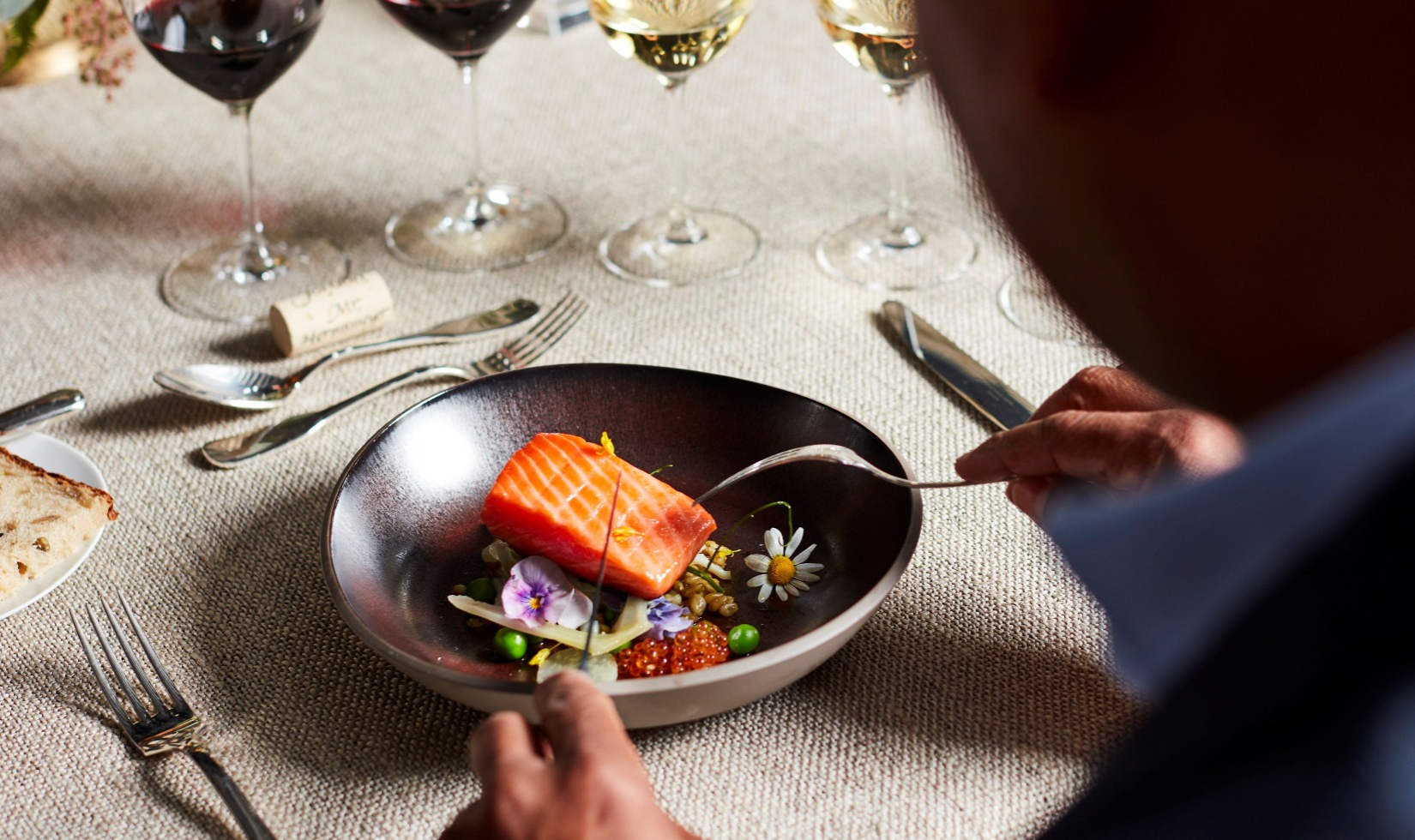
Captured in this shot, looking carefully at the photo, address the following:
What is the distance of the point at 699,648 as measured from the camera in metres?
0.87

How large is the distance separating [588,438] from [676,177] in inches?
22.1

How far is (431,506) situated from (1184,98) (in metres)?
0.78

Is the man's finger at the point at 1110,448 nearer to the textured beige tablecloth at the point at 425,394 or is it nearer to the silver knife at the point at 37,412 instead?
the textured beige tablecloth at the point at 425,394

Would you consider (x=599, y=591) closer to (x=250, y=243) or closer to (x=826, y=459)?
(x=826, y=459)

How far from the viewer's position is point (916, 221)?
1.62 m

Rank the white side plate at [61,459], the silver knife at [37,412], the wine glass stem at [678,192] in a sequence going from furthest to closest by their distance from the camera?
1. the wine glass stem at [678,192]
2. the silver knife at [37,412]
3. the white side plate at [61,459]

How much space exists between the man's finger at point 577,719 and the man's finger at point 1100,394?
1.51 ft

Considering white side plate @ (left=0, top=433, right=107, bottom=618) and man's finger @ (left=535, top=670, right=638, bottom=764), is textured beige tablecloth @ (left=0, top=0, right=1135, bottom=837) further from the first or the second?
man's finger @ (left=535, top=670, right=638, bottom=764)

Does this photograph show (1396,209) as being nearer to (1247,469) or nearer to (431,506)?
(1247,469)

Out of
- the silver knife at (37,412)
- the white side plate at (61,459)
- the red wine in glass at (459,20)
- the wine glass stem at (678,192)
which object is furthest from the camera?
the wine glass stem at (678,192)

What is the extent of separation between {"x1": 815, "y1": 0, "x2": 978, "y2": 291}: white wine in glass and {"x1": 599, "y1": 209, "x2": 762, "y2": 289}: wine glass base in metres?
0.11

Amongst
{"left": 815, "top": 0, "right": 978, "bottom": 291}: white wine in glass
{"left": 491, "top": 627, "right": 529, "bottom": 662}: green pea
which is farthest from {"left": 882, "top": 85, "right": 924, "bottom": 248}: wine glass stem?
{"left": 491, "top": 627, "right": 529, "bottom": 662}: green pea

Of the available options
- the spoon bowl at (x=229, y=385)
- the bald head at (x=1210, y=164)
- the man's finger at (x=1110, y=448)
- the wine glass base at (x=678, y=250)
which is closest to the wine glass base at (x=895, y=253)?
the wine glass base at (x=678, y=250)

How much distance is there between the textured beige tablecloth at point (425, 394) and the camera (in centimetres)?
82
